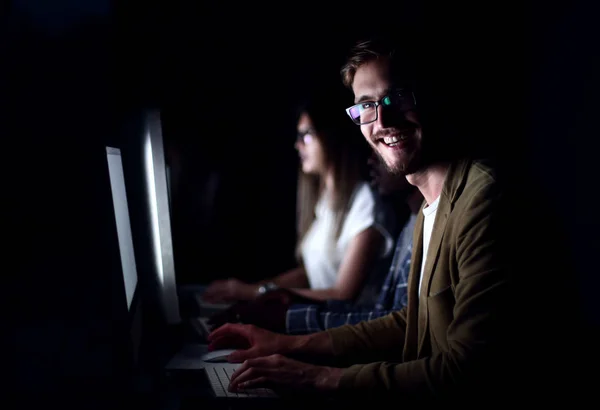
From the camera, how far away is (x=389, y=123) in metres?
1.02

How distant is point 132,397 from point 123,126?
57 cm

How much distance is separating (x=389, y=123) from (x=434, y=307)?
0.38m

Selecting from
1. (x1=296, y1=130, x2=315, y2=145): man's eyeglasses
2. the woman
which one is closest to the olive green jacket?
the woman

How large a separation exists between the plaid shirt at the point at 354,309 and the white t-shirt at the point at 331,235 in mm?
305

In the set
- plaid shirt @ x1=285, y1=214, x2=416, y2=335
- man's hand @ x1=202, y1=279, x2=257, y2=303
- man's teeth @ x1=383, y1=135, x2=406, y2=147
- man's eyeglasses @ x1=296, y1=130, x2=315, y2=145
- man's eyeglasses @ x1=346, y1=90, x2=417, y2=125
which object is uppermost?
man's eyeglasses @ x1=346, y1=90, x2=417, y2=125

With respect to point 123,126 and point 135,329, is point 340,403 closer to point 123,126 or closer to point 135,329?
point 135,329

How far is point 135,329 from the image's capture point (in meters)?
1.04

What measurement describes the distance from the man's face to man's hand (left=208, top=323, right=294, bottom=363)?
490 mm

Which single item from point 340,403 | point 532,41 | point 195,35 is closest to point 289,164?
point 195,35

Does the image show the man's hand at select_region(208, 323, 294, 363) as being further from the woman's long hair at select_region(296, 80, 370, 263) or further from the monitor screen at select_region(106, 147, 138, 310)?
the woman's long hair at select_region(296, 80, 370, 263)

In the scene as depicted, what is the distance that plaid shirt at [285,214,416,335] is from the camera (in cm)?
137

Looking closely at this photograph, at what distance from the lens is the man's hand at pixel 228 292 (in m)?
1.74

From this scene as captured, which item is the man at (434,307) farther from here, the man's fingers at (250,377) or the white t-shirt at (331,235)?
the white t-shirt at (331,235)

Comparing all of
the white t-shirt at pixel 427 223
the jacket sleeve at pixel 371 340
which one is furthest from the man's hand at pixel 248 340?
the white t-shirt at pixel 427 223
